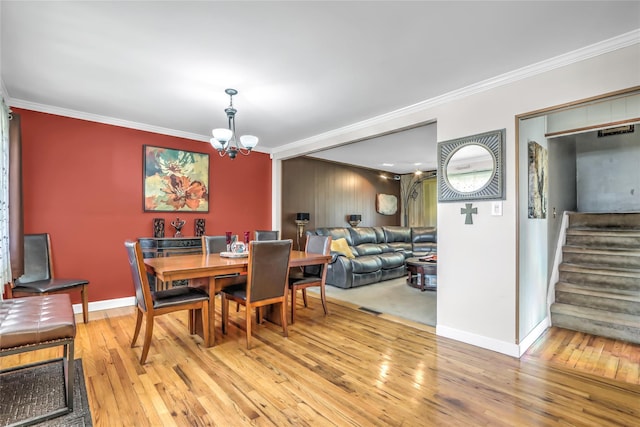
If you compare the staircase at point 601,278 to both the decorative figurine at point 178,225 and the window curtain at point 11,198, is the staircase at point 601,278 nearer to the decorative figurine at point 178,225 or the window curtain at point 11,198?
the decorative figurine at point 178,225

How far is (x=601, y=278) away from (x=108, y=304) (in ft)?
19.1

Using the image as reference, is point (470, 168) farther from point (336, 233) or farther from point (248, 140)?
point (336, 233)

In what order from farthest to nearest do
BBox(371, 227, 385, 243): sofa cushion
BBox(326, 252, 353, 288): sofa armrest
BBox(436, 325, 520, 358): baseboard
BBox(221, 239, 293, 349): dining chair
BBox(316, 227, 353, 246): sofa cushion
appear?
BBox(371, 227, 385, 243): sofa cushion → BBox(316, 227, 353, 246): sofa cushion → BBox(326, 252, 353, 288): sofa armrest → BBox(221, 239, 293, 349): dining chair → BBox(436, 325, 520, 358): baseboard

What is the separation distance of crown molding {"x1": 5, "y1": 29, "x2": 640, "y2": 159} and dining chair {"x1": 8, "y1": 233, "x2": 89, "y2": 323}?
145cm

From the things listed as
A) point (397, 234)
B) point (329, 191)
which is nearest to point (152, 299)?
point (329, 191)

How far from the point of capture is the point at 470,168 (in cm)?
282

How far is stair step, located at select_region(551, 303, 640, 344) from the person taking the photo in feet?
9.34

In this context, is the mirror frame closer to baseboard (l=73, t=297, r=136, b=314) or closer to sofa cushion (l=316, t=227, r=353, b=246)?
sofa cushion (l=316, t=227, r=353, b=246)

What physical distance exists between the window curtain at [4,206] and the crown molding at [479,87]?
332 cm

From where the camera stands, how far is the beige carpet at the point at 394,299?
3.64 m

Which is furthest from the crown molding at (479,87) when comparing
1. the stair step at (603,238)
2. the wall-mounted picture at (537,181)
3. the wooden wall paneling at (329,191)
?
the stair step at (603,238)

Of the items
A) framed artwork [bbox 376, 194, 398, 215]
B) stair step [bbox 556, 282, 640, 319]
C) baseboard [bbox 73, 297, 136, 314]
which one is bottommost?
baseboard [bbox 73, 297, 136, 314]

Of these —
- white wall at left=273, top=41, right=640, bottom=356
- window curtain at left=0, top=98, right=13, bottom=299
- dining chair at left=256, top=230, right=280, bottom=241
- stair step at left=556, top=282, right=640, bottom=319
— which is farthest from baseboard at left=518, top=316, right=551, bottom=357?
window curtain at left=0, top=98, right=13, bottom=299

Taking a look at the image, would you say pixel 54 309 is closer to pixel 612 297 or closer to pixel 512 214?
pixel 512 214
